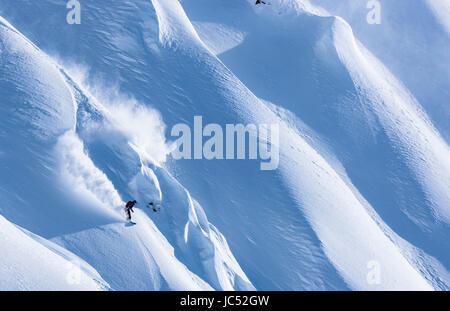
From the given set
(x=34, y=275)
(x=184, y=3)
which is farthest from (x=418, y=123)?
(x=34, y=275)

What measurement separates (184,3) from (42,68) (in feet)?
32.7

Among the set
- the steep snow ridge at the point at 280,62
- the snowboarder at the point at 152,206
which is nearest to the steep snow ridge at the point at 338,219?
the steep snow ridge at the point at 280,62

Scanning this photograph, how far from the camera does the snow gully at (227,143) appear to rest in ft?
61.4

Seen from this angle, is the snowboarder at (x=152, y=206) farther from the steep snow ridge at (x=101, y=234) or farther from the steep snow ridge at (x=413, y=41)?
the steep snow ridge at (x=413, y=41)

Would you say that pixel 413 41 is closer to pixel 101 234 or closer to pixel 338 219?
pixel 338 219

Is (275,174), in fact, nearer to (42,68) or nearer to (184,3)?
(42,68)

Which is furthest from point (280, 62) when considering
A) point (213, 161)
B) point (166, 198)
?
point (166, 198)

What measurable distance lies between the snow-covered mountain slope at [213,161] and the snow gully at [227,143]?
37 centimetres

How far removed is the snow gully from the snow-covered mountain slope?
366 mm

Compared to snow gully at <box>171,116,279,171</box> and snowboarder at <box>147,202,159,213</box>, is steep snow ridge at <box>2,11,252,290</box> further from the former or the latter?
snow gully at <box>171,116,279,171</box>

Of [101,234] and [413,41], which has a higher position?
[413,41]

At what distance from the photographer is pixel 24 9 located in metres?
20.8

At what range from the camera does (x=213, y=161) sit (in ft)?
61.2

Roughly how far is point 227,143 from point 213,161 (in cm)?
104
